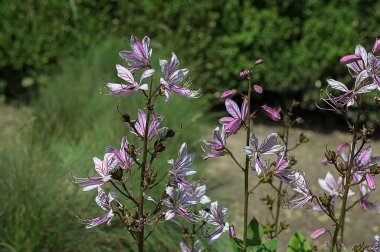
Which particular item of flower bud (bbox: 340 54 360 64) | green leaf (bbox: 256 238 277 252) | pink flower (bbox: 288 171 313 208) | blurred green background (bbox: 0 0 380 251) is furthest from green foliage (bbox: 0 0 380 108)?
A: flower bud (bbox: 340 54 360 64)

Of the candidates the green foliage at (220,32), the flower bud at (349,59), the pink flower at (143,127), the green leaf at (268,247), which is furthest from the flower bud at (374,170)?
the green foliage at (220,32)

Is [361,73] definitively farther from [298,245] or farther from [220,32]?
[220,32]

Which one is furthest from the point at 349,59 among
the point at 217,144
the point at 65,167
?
the point at 65,167

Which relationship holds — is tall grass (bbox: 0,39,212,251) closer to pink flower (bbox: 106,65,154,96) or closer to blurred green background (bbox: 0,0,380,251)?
blurred green background (bbox: 0,0,380,251)

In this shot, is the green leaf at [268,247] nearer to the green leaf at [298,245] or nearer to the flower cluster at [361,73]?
the green leaf at [298,245]

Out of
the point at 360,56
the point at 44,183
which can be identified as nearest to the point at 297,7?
the point at 44,183

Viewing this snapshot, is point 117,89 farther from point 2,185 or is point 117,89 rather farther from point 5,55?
point 5,55

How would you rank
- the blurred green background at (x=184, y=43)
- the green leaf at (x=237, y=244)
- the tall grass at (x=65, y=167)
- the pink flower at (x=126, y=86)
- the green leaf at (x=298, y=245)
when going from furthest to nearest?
the blurred green background at (x=184, y=43)
the tall grass at (x=65, y=167)
the green leaf at (x=298, y=245)
the green leaf at (x=237, y=244)
the pink flower at (x=126, y=86)
